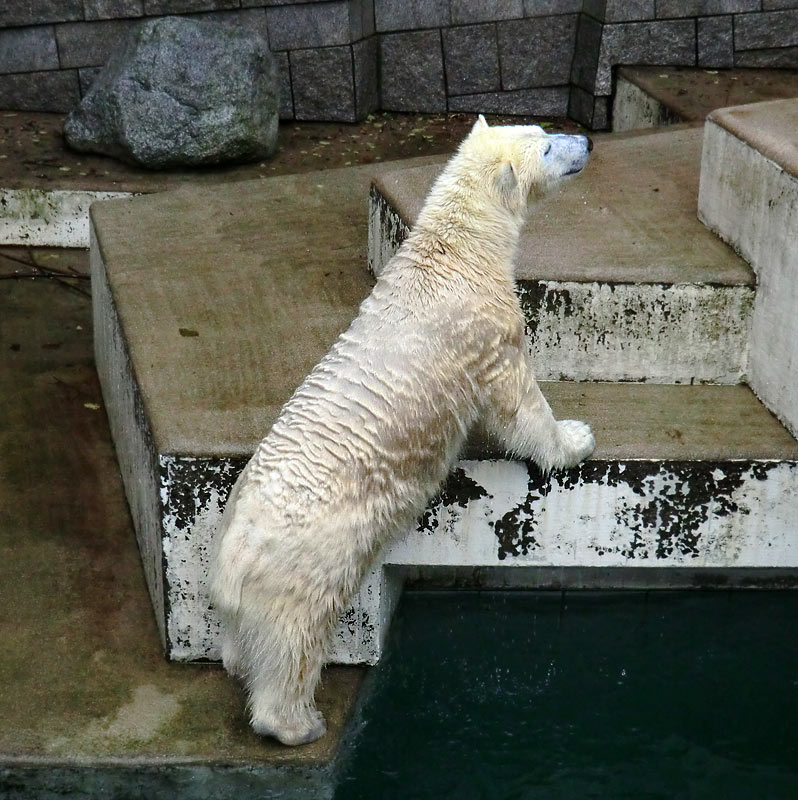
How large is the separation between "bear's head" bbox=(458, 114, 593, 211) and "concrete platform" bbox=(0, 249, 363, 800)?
5.47 feet

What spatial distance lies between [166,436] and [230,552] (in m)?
0.67

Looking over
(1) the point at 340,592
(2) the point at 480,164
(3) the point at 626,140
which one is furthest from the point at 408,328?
(3) the point at 626,140

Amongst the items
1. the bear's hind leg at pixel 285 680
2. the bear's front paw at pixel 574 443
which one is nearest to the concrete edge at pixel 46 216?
the bear's front paw at pixel 574 443

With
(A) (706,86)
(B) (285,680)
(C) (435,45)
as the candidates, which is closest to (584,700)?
(B) (285,680)

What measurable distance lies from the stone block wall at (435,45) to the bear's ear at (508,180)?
4.61m

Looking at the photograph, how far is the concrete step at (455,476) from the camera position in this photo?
4.03m

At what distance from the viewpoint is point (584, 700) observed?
14.1ft

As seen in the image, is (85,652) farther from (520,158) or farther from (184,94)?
(184,94)

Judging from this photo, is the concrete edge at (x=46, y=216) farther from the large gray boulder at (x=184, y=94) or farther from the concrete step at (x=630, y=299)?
the concrete step at (x=630, y=299)

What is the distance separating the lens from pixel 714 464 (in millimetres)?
4145

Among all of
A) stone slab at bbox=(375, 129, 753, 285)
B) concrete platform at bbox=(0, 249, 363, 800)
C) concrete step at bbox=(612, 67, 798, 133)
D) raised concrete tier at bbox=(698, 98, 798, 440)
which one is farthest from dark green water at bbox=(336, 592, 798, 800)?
concrete step at bbox=(612, 67, 798, 133)

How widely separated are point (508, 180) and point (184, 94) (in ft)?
13.7

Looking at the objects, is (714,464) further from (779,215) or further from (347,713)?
(347,713)

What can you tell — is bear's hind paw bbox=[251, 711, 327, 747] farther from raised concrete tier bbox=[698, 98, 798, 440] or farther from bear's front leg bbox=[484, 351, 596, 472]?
raised concrete tier bbox=[698, 98, 798, 440]
